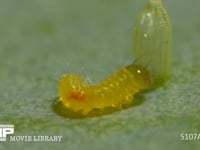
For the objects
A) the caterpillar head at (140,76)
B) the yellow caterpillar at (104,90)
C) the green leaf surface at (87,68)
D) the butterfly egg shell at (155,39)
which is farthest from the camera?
the butterfly egg shell at (155,39)

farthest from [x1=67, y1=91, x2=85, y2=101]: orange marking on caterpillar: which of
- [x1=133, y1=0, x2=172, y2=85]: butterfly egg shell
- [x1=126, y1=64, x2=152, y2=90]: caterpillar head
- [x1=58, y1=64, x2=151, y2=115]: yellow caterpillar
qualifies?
[x1=133, y1=0, x2=172, y2=85]: butterfly egg shell

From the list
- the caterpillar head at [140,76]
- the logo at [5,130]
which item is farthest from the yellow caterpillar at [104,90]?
the logo at [5,130]

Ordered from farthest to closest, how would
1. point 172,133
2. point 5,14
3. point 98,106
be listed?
point 5,14 < point 98,106 < point 172,133

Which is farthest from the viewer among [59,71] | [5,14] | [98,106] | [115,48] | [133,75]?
[5,14]

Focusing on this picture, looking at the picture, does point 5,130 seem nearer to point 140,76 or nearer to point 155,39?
point 140,76

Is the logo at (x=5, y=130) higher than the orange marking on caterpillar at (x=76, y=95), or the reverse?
the orange marking on caterpillar at (x=76, y=95)

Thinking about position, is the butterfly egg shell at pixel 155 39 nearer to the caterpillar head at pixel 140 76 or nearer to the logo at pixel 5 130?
the caterpillar head at pixel 140 76

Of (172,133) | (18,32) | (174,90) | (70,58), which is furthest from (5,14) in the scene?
(172,133)

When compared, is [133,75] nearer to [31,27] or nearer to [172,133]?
[172,133]
